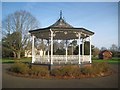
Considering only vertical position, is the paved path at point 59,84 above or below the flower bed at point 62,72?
below

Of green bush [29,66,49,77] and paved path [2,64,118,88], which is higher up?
green bush [29,66,49,77]

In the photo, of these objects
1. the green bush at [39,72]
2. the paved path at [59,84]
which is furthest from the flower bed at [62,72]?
the paved path at [59,84]

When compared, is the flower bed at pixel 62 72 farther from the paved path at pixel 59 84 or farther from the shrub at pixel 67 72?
the paved path at pixel 59 84

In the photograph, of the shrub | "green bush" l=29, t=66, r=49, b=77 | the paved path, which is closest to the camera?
the paved path

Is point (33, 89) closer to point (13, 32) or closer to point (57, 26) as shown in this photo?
point (57, 26)

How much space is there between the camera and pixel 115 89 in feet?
39.2

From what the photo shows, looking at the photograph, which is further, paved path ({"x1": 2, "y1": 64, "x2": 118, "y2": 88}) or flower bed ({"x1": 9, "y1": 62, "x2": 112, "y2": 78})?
flower bed ({"x1": 9, "y1": 62, "x2": 112, "y2": 78})

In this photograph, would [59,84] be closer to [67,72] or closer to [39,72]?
[67,72]

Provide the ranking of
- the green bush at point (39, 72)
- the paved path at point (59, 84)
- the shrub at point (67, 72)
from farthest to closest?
the green bush at point (39, 72) → the shrub at point (67, 72) → the paved path at point (59, 84)

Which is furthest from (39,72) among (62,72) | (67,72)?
(67,72)

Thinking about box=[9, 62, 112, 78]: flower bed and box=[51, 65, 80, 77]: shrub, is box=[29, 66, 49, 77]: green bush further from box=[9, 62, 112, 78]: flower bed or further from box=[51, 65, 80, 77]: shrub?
box=[51, 65, 80, 77]: shrub

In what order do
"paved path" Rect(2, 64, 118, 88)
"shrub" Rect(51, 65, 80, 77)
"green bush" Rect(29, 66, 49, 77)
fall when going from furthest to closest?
"green bush" Rect(29, 66, 49, 77) < "shrub" Rect(51, 65, 80, 77) < "paved path" Rect(2, 64, 118, 88)

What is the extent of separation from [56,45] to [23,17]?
1654 cm

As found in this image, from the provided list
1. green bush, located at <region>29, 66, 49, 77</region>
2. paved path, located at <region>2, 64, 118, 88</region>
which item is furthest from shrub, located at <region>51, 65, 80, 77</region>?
paved path, located at <region>2, 64, 118, 88</region>
